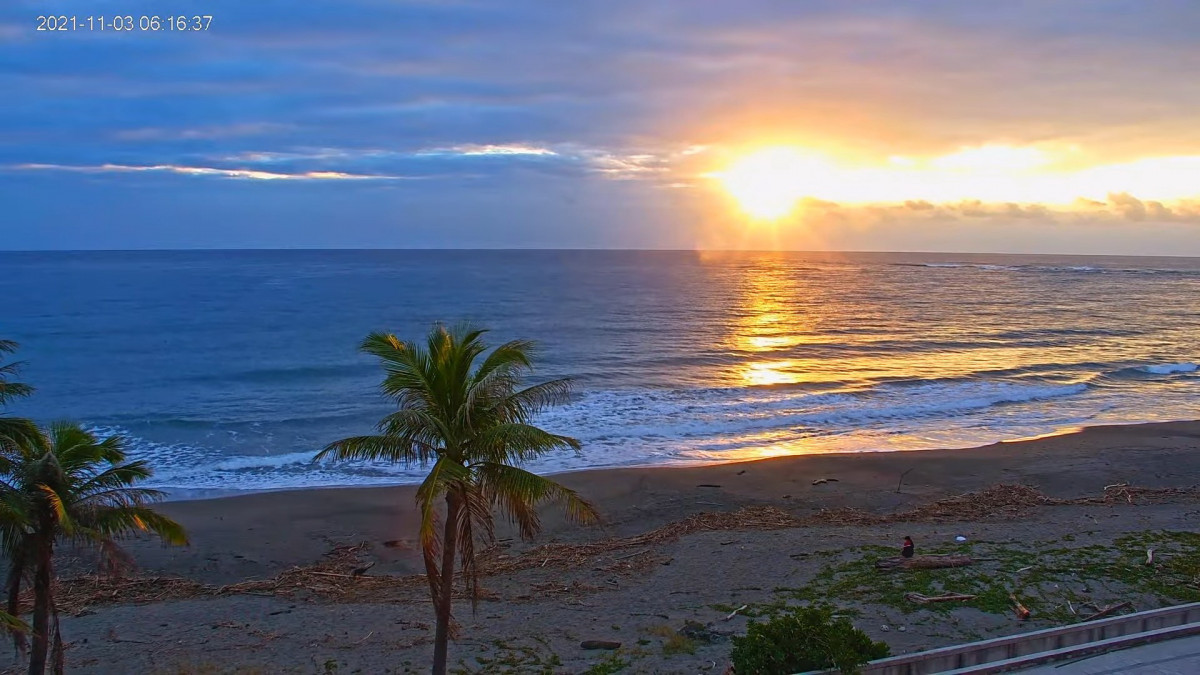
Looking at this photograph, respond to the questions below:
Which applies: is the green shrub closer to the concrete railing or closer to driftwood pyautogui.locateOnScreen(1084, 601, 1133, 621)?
the concrete railing

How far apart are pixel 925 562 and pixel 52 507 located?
14.1 metres

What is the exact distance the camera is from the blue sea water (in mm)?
→ 29219

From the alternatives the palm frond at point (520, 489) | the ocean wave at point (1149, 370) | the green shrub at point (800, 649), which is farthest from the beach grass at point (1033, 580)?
the ocean wave at point (1149, 370)

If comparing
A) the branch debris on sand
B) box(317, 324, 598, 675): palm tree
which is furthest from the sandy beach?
box(317, 324, 598, 675): palm tree

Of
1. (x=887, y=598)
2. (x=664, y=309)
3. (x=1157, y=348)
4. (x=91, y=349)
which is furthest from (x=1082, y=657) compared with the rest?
(x=664, y=309)

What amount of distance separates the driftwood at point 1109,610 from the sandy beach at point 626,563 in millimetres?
358

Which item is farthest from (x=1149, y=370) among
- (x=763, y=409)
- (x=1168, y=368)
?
(x=763, y=409)

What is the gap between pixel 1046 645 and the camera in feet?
33.2

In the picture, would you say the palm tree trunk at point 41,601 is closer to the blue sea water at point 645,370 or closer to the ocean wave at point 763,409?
the blue sea water at point 645,370

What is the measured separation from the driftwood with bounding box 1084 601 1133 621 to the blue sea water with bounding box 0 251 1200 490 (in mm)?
14401

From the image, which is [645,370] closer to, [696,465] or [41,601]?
[696,465]

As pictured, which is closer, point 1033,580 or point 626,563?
point 1033,580

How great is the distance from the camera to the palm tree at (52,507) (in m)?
9.24

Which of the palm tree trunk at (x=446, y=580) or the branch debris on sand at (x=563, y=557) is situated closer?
the palm tree trunk at (x=446, y=580)
